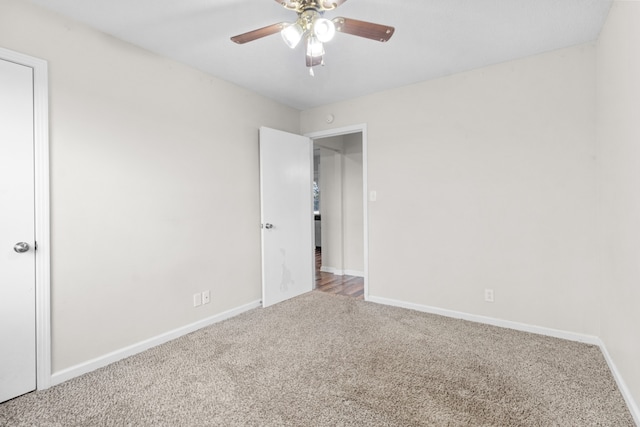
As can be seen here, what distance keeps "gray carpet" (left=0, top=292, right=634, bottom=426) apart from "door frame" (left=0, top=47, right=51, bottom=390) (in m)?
0.23

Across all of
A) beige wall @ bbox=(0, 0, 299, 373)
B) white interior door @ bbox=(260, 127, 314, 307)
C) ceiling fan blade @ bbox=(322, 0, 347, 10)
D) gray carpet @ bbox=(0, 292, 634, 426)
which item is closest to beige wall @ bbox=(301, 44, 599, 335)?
gray carpet @ bbox=(0, 292, 634, 426)

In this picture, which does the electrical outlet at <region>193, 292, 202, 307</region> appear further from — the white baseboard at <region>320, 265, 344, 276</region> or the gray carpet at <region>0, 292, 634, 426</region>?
the white baseboard at <region>320, 265, 344, 276</region>

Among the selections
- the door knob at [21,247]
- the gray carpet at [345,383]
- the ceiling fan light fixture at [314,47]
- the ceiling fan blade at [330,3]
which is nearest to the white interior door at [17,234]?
the door knob at [21,247]

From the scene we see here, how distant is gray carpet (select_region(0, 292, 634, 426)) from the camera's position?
1.66 m

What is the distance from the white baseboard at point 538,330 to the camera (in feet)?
5.70

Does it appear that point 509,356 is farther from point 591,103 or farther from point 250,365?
point 591,103

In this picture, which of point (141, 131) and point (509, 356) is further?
point (141, 131)

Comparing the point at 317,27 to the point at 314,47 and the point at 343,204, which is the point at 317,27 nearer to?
the point at 314,47

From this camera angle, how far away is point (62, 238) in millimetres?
2049

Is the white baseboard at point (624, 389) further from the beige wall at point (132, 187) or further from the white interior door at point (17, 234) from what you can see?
the white interior door at point (17, 234)

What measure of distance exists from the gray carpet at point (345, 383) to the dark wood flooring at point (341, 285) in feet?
3.94

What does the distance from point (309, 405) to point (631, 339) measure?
1798 millimetres

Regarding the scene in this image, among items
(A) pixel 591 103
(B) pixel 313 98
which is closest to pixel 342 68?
(B) pixel 313 98

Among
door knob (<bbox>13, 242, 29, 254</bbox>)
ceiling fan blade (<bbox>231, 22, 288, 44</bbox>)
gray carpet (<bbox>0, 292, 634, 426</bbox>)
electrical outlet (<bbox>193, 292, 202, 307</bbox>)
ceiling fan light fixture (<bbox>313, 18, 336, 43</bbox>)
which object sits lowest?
gray carpet (<bbox>0, 292, 634, 426</bbox>)
